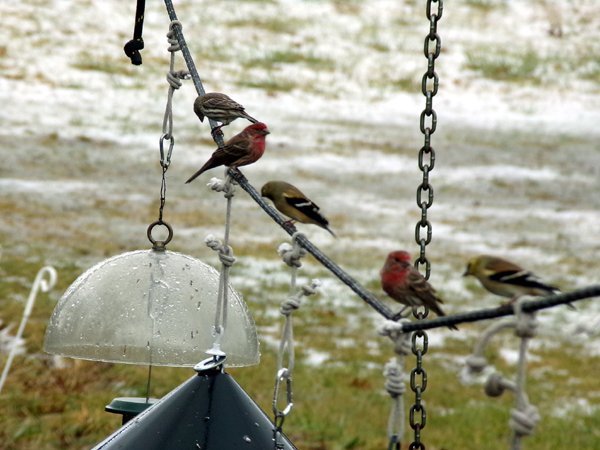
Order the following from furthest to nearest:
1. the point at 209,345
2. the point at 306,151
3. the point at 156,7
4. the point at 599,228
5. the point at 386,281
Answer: the point at 156,7 → the point at 306,151 → the point at 599,228 → the point at 209,345 → the point at 386,281

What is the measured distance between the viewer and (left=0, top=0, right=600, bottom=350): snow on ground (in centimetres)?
1555

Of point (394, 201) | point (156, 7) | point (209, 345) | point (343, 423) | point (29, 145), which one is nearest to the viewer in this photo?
point (209, 345)

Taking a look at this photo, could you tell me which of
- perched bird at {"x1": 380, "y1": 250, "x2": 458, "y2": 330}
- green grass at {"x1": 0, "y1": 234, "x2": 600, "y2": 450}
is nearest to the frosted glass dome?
perched bird at {"x1": 380, "y1": 250, "x2": 458, "y2": 330}

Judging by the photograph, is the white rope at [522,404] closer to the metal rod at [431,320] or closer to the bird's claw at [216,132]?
the metal rod at [431,320]

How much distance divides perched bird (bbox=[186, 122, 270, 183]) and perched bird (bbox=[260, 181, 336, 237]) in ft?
0.44

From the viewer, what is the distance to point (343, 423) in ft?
23.4

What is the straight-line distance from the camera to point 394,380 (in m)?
Answer: 1.84

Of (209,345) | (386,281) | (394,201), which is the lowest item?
(394,201)

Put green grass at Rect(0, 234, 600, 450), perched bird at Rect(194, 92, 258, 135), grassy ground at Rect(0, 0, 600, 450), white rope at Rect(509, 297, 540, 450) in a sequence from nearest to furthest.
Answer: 1. white rope at Rect(509, 297, 540, 450)
2. perched bird at Rect(194, 92, 258, 135)
3. green grass at Rect(0, 234, 600, 450)
4. grassy ground at Rect(0, 0, 600, 450)

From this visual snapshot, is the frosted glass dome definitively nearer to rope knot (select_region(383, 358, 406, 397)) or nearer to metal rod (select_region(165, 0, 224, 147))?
metal rod (select_region(165, 0, 224, 147))

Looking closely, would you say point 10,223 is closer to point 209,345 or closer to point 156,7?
point 209,345

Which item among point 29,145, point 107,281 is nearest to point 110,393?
point 107,281

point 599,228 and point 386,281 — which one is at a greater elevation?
point 386,281

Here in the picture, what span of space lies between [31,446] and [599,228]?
12.2m
